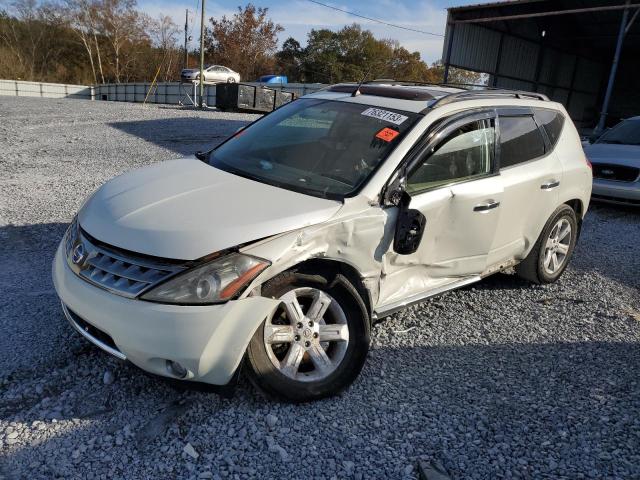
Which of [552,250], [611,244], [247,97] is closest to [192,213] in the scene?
[552,250]

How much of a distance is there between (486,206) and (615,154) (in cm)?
601

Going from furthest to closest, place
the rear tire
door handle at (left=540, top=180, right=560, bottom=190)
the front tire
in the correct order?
1. the rear tire
2. door handle at (left=540, top=180, right=560, bottom=190)
3. the front tire

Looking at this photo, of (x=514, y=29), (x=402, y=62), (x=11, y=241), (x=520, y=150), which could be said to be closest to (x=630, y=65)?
(x=514, y=29)

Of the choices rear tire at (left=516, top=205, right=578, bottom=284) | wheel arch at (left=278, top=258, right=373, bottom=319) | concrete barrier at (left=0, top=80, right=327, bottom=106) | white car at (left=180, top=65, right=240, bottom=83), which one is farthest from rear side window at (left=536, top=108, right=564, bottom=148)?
white car at (left=180, top=65, right=240, bottom=83)

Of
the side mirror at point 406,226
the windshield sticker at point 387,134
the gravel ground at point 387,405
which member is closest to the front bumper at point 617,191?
the gravel ground at point 387,405

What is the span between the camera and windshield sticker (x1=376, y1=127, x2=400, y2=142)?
10.9 ft

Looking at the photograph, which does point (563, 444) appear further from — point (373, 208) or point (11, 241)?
point (11, 241)

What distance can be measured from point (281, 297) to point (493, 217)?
191 cm

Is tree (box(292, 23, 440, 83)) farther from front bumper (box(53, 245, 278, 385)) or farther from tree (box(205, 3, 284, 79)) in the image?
front bumper (box(53, 245, 278, 385))

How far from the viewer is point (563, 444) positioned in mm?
2686

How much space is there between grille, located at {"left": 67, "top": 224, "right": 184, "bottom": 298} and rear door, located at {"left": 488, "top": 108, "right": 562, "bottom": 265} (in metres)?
2.57

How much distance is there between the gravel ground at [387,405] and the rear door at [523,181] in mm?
589

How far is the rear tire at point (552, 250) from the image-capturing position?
459cm

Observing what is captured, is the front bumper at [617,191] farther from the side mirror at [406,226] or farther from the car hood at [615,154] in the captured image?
the side mirror at [406,226]
